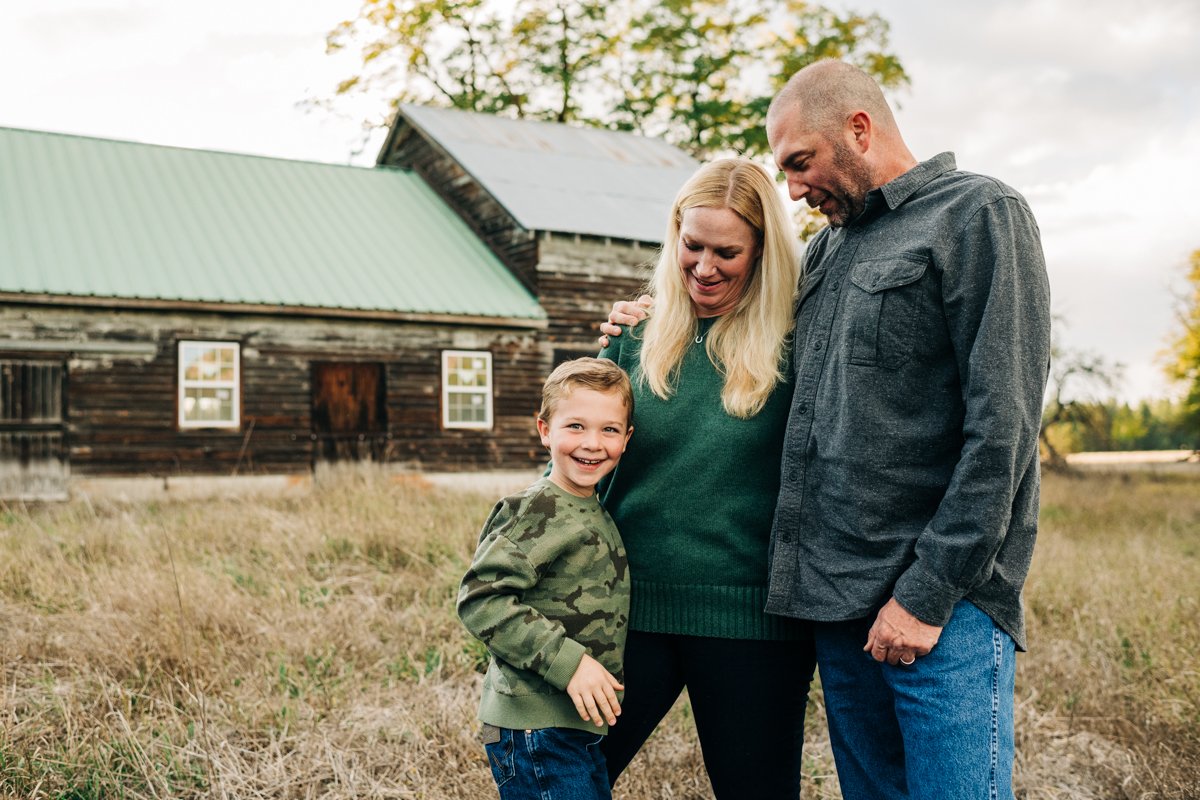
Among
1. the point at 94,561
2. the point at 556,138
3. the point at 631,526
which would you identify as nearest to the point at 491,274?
the point at 556,138

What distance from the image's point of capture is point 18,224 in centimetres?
1395

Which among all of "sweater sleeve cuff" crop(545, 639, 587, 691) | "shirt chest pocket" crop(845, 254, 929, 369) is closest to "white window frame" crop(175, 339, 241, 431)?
"sweater sleeve cuff" crop(545, 639, 587, 691)

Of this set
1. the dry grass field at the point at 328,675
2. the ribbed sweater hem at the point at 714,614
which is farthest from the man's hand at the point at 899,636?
the dry grass field at the point at 328,675

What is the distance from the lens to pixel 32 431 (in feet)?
44.3

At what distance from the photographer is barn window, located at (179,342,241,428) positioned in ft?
47.6

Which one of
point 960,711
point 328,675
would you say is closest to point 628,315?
point 960,711

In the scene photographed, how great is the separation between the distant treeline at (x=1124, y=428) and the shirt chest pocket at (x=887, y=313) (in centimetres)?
2280

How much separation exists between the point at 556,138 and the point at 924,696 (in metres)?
19.6

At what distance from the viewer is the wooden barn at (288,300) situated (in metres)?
13.7

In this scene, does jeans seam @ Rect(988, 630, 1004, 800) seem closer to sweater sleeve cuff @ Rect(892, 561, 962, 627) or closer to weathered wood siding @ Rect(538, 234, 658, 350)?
sweater sleeve cuff @ Rect(892, 561, 962, 627)

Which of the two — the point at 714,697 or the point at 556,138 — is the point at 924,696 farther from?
the point at 556,138

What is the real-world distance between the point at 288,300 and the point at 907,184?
13255 millimetres

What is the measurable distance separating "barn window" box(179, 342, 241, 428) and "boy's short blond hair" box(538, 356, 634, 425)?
43.4ft

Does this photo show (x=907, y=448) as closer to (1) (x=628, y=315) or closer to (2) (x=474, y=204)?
(1) (x=628, y=315)
